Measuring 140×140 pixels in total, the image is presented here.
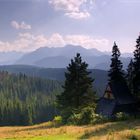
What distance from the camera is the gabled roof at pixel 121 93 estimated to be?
188 feet

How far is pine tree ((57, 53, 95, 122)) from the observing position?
181 ft

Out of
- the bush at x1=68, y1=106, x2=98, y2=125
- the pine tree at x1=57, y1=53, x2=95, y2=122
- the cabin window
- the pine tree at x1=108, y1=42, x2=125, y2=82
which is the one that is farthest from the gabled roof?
the bush at x1=68, y1=106, x2=98, y2=125

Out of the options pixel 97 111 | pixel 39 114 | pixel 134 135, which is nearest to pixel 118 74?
pixel 97 111

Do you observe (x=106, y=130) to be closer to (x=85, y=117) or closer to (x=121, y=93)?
(x=85, y=117)

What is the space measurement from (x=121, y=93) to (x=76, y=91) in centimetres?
861

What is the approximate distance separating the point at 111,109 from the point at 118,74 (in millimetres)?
7707

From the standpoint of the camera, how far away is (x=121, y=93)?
57938 millimetres

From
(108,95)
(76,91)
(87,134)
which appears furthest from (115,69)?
(87,134)

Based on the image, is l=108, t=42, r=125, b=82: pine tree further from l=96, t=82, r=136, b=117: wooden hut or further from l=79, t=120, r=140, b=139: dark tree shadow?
l=79, t=120, r=140, b=139: dark tree shadow

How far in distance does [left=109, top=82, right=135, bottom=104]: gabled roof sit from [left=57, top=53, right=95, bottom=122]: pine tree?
4.41 m

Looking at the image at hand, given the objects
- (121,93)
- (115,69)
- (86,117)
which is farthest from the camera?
(115,69)

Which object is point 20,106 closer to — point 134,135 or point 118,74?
point 118,74

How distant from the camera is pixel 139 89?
5275 cm

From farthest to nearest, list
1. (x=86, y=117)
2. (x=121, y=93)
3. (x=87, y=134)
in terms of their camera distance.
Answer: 1. (x=121, y=93)
2. (x=86, y=117)
3. (x=87, y=134)
